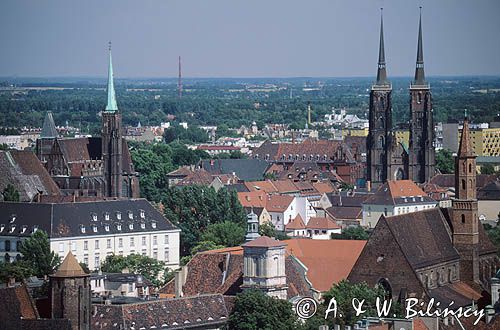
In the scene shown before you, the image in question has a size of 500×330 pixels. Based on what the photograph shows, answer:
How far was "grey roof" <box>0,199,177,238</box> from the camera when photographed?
90.0 metres

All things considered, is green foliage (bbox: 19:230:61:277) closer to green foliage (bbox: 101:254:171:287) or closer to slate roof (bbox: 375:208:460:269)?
green foliage (bbox: 101:254:171:287)

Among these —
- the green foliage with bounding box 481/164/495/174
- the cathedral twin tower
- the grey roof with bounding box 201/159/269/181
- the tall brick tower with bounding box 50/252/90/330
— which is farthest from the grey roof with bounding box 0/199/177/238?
the green foliage with bounding box 481/164/495/174

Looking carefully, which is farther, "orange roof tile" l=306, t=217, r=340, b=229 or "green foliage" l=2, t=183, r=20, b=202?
"orange roof tile" l=306, t=217, r=340, b=229


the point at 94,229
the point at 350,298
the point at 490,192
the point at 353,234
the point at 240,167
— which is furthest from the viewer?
the point at 240,167

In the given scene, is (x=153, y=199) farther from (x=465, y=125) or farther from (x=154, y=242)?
(x=465, y=125)

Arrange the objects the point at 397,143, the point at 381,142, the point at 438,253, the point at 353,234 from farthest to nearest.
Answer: the point at 397,143
the point at 381,142
the point at 353,234
the point at 438,253

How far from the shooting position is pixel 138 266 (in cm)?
8300

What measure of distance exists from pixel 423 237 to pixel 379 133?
66355 mm

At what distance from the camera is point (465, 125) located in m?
78.0

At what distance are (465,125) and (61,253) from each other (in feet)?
72.9

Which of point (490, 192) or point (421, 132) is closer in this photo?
point (490, 192)

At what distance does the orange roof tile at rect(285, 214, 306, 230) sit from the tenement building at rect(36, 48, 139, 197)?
12.7 m

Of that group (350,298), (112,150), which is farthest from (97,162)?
(350,298)

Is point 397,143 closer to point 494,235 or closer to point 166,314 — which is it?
point 494,235
